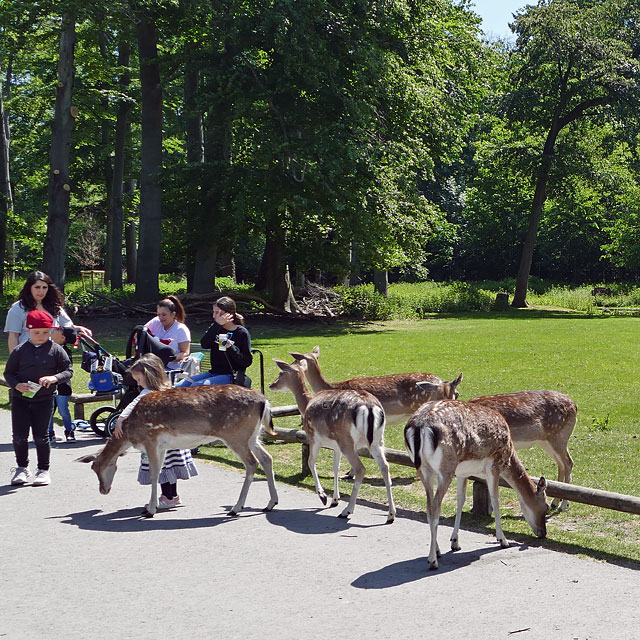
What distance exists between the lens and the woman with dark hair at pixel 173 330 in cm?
1126

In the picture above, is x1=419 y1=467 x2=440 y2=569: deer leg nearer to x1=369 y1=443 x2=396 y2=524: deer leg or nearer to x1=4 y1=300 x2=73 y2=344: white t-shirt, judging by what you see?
x1=369 y1=443 x2=396 y2=524: deer leg

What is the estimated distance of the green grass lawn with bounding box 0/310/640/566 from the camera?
8264mm

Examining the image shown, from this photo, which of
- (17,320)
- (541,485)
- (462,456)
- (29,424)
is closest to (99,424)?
(17,320)

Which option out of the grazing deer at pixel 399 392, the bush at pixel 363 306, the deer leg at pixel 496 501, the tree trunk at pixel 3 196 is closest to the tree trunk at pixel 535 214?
the bush at pixel 363 306

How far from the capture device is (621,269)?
2227 inches

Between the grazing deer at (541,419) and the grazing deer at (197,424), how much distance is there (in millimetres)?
2152

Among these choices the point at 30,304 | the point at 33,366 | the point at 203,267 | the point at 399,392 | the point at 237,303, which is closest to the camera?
the point at 33,366

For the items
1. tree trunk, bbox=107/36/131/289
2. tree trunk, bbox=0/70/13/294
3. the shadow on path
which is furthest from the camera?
tree trunk, bbox=107/36/131/289

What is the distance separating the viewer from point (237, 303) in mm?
32594

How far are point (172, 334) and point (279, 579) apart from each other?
5.29 meters

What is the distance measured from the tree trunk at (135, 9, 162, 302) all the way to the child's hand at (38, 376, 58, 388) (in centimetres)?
2258

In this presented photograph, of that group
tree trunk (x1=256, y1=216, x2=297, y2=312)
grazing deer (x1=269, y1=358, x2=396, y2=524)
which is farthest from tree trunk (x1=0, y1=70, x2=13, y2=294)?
grazing deer (x1=269, y1=358, x2=396, y2=524)

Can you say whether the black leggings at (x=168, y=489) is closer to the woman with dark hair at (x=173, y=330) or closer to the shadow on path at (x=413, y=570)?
the woman with dark hair at (x=173, y=330)

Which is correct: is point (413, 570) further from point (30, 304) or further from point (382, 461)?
point (30, 304)
